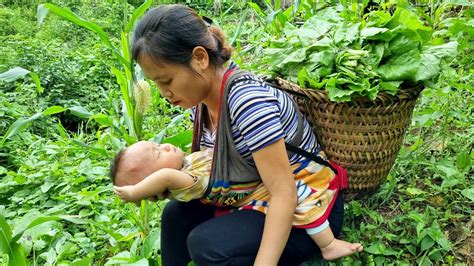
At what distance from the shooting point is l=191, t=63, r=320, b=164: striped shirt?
145 centimetres

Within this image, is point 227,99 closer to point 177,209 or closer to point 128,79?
point 177,209

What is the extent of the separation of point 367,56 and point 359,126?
25cm

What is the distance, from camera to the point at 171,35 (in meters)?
1.45

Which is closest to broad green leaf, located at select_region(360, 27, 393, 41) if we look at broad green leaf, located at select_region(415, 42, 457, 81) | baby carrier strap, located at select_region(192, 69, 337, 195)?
broad green leaf, located at select_region(415, 42, 457, 81)

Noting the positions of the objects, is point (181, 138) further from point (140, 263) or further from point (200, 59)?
point (200, 59)

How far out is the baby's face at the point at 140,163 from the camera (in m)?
1.63

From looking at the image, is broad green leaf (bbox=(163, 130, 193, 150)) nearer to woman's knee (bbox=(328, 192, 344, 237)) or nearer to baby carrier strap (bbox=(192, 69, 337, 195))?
baby carrier strap (bbox=(192, 69, 337, 195))

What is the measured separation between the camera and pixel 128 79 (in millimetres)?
2035

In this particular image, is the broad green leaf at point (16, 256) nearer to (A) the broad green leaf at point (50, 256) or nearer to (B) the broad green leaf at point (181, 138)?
(A) the broad green leaf at point (50, 256)

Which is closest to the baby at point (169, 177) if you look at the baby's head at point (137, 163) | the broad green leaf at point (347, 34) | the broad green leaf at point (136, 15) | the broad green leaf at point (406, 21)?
the baby's head at point (137, 163)

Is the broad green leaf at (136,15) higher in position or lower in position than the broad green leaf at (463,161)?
higher

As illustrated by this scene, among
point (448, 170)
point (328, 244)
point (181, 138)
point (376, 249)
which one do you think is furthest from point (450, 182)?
point (181, 138)

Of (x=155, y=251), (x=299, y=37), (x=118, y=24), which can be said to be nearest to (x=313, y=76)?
(x=299, y=37)

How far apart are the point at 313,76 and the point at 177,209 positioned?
0.71m
